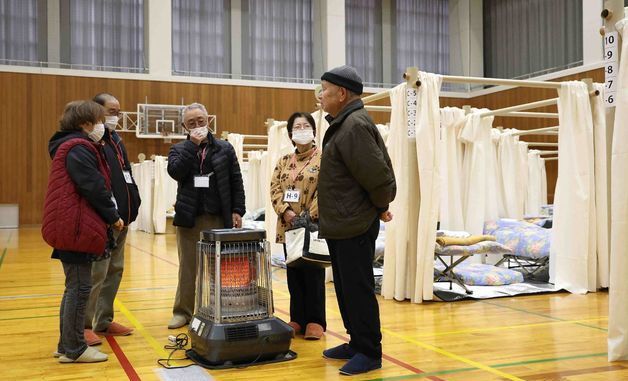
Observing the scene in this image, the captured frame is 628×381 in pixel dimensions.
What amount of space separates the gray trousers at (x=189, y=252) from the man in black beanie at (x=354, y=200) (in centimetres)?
118

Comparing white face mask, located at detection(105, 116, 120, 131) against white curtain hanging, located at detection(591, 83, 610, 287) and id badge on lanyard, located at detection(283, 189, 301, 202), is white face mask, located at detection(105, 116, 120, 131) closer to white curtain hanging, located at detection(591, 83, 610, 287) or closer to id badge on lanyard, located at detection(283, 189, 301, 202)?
id badge on lanyard, located at detection(283, 189, 301, 202)

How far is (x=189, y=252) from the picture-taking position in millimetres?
4074

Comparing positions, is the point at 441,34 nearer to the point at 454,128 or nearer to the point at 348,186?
the point at 454,128

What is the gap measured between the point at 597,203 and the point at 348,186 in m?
3.79

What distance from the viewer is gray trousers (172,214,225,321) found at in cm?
403

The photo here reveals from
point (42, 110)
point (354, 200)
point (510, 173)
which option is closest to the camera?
point (354, 200)

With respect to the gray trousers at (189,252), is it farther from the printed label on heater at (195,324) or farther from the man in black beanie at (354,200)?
the man in black beanie at (354,200)

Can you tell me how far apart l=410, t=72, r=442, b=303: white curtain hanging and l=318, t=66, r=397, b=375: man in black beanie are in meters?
2.21

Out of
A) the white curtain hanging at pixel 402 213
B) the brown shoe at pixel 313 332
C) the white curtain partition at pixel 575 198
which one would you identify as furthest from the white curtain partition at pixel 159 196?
the brown shoe at pixel 313 332

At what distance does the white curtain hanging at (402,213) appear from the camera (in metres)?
5.36

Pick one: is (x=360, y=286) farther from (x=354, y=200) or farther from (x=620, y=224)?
(x=620, y=224)

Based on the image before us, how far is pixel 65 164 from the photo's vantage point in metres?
3.16

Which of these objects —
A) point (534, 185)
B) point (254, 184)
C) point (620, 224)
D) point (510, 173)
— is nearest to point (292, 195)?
point (620, 224)

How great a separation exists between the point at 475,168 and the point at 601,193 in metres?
1.76
